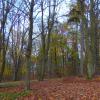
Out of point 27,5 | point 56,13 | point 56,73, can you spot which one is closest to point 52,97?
point 27,5

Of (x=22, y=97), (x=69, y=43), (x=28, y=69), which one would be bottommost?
(x=22, y=97)

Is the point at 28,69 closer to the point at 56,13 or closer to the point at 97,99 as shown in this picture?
the point at 97,99

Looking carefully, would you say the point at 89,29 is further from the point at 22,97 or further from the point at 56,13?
the point at 22,97

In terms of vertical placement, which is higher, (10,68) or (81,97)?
(10,68)

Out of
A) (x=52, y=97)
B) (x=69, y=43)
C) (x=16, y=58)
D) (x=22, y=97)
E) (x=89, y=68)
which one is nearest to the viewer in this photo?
(x=52, y=97)

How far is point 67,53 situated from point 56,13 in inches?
1093

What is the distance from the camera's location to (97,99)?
11836mm

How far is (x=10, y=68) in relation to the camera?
65.8 m

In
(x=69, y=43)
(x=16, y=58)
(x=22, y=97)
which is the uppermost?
(x=69, y=43)

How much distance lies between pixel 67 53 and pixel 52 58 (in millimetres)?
3596

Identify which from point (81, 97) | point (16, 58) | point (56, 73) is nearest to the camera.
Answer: point (81, 97)

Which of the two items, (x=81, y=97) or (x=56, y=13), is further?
(x=56, y=13)

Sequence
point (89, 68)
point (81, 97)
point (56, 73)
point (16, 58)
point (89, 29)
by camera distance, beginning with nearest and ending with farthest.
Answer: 1. point (81, 97)
2. point (89, 68)
3. point (89, 29)
4. point (16, 58)
5. point (56, 73)

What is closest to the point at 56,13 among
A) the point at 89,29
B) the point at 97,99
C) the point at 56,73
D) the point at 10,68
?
the point at 89,29
